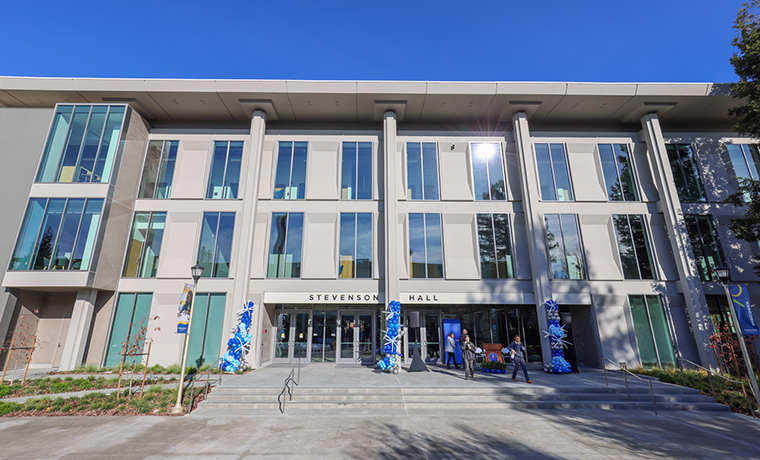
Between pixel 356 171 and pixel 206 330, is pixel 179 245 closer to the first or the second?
pixel 206 330

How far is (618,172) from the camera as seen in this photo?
733 inches

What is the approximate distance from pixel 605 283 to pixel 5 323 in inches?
1125

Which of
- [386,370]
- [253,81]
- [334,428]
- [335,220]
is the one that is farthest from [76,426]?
[253,81]

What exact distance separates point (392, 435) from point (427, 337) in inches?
385

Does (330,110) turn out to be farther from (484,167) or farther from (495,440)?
(495,440)

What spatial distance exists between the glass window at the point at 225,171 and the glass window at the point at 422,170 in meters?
9.59

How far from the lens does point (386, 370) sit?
1425 centimetres

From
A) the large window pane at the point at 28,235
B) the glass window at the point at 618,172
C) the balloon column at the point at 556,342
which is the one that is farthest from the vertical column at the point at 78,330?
the glass window at the point at 618,172

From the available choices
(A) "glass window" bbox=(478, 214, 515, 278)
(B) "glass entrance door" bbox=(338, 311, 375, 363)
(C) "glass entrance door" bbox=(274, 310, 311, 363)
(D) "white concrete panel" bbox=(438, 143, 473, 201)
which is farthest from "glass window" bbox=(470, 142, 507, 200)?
(C) "glass entrance door" bbox=(274, 310, 311, 363)

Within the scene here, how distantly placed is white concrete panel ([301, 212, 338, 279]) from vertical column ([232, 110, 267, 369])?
8.75 ft

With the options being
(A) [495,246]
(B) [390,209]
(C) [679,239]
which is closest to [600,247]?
(C) [679,239]

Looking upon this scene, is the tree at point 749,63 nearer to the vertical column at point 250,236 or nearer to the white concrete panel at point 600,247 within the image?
the white concrete panel at point 600,247

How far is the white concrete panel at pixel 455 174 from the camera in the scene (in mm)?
18359

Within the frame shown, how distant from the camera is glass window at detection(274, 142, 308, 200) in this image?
18.4 metres
